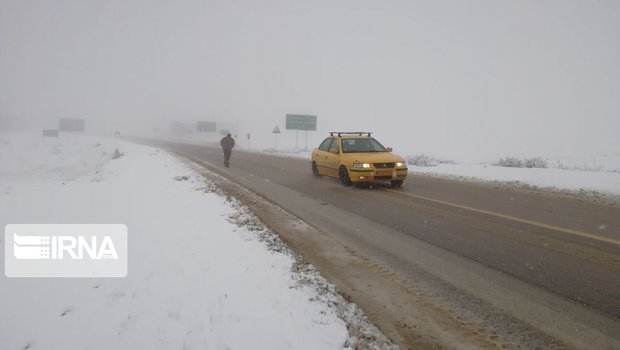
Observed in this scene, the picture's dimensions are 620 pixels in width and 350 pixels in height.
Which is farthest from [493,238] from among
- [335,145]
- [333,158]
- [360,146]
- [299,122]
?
[299,122]

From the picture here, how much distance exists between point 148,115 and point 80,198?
17500cm

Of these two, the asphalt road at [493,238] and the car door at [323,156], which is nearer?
the asphalt road at [493,238]

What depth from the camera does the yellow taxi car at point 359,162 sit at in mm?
11633

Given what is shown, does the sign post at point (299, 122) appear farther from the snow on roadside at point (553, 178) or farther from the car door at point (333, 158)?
the car door at point (333, 158)

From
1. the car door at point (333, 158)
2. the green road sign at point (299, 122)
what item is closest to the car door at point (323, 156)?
the car door at point (333, 158)

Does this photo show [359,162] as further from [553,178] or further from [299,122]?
[299,122]

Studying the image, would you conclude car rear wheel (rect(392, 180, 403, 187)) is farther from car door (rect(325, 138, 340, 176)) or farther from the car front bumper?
car door (rect(325, 138, 340, 176))

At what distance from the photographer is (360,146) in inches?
520

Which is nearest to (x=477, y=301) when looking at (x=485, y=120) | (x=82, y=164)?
(x=82, y=164)

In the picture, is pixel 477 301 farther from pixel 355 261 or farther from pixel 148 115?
pixel 148 115

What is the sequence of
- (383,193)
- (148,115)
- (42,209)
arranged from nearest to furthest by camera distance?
1. (42,209)
2. (383,193)
3. (148,115)

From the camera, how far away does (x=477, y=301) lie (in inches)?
153

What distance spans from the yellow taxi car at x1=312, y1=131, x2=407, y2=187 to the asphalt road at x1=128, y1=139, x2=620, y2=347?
0.52m

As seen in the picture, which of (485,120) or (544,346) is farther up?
(485,120)
